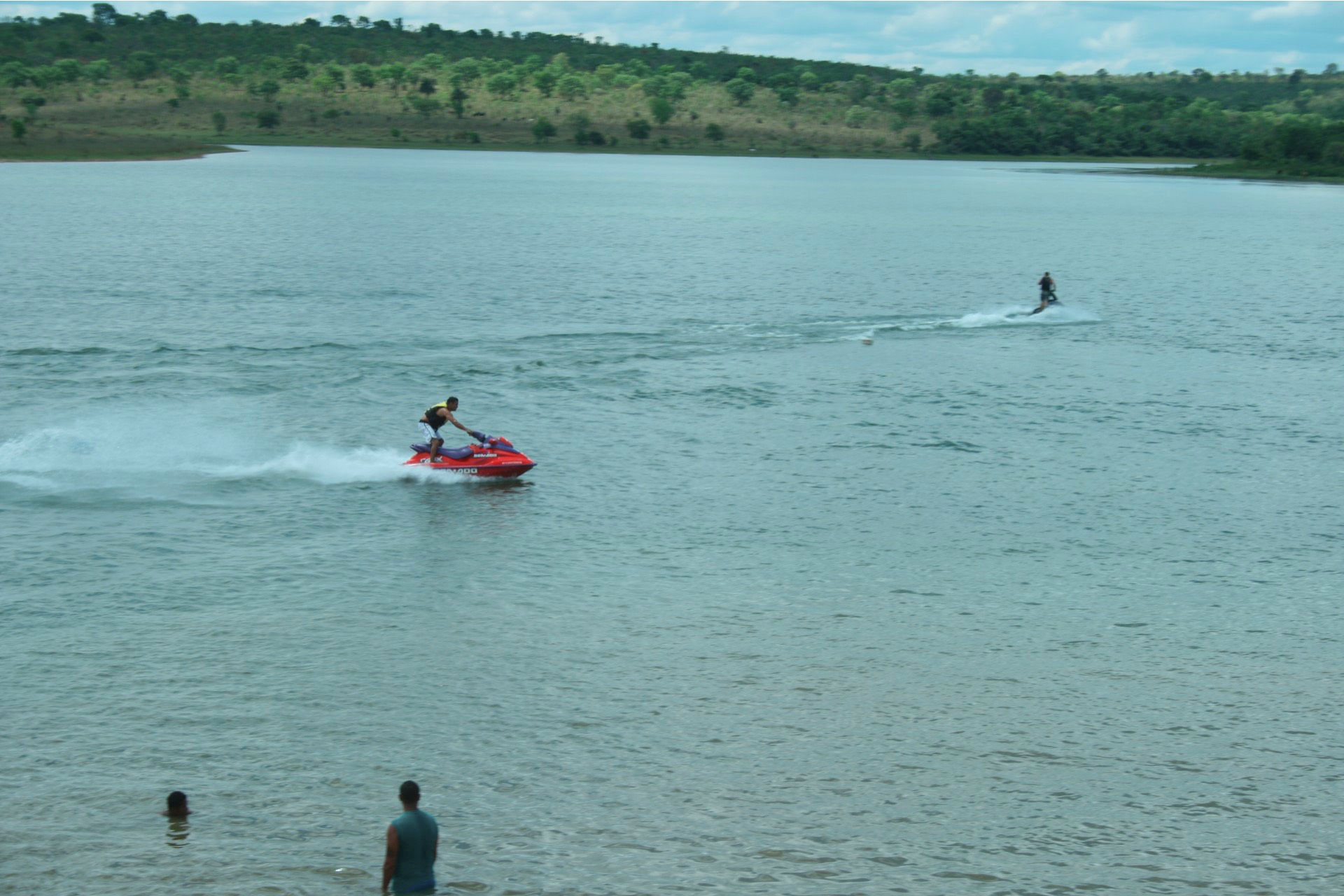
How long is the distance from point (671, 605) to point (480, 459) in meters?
11.0

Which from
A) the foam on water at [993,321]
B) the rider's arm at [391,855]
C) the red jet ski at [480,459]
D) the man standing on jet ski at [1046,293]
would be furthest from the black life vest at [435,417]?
the man standing on jet ski at [1046,293]

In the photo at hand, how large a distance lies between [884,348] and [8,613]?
42.2m

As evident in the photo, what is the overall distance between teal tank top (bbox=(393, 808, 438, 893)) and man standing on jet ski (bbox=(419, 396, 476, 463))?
20.6 m

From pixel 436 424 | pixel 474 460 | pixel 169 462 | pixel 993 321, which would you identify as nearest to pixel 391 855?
pixel 436 424

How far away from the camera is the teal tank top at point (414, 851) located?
16.4 metres

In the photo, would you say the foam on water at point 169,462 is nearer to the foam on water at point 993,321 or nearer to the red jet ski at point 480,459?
the red jet ski at point 480,459

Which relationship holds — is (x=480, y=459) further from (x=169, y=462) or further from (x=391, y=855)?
(x=391, y=855)

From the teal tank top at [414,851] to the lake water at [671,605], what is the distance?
1.27 m

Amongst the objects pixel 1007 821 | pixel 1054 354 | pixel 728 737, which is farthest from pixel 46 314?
pixel 1007 821

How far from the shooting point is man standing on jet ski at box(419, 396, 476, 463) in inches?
1458

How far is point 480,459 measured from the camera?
38062 millimetres

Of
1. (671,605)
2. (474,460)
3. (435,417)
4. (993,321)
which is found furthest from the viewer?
(993,321)

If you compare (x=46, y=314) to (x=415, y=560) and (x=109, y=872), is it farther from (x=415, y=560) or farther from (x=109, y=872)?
(x=109, y=872)

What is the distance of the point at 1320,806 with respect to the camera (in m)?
21.1
